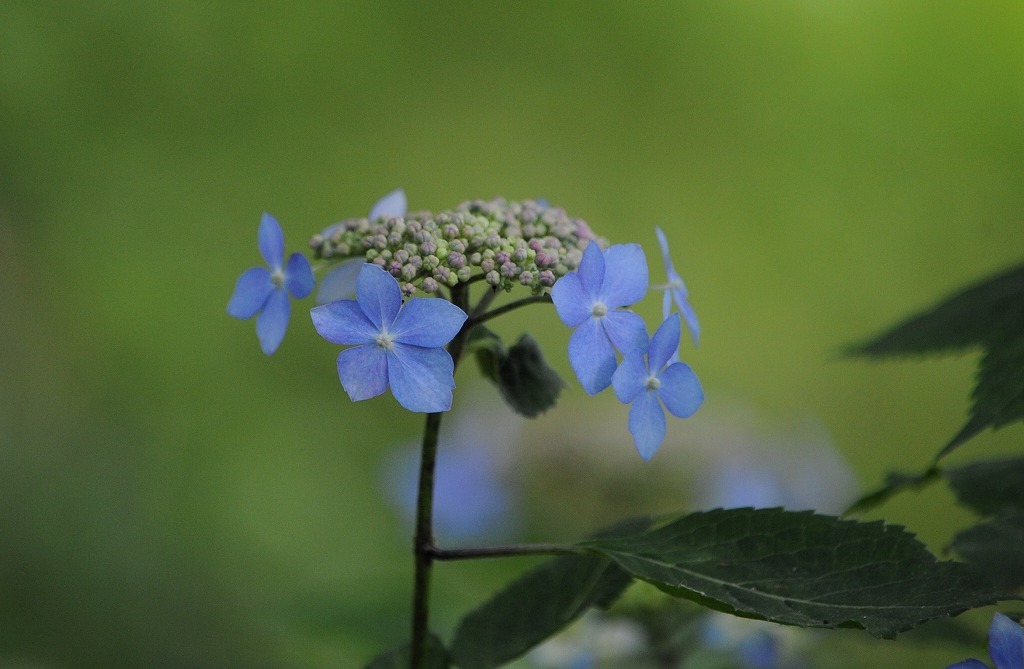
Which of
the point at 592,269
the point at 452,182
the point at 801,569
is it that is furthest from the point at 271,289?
the point at 452,182

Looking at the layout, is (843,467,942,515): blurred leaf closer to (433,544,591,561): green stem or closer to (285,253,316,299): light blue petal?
(433,544,591,561): green stem

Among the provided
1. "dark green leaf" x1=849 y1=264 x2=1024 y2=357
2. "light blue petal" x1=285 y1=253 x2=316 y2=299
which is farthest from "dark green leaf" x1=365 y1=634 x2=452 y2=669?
"dark green leaf" x1=849 y1=264 x2=1024 y2=357

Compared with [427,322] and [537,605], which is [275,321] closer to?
[427,322]

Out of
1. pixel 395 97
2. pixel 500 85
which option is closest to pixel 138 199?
pixel 395 97

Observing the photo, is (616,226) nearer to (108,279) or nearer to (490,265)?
(108,279)

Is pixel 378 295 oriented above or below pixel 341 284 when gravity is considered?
below
